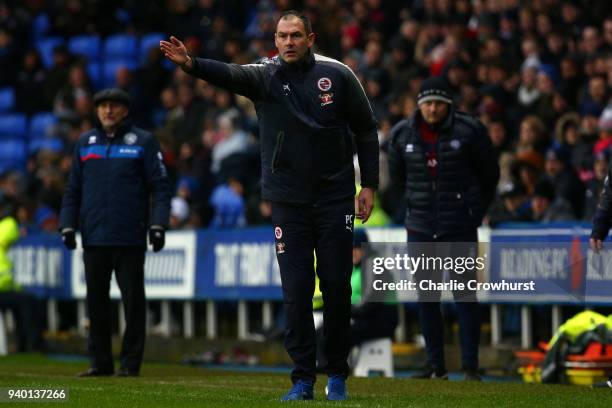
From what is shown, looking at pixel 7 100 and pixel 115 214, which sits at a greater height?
pixel 7 100

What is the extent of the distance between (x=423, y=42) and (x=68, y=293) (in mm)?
5824

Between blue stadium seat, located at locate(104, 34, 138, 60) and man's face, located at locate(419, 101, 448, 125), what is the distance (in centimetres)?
1491

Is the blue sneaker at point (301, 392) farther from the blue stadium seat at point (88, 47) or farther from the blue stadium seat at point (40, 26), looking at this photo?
the blue stadium seat at point (40, 26)

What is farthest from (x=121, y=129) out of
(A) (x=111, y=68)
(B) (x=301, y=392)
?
(A) (x=111, y=68)

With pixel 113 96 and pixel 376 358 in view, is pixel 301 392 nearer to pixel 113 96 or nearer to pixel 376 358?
pixel 113 96

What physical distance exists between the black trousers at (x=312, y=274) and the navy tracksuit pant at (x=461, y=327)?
3.00m

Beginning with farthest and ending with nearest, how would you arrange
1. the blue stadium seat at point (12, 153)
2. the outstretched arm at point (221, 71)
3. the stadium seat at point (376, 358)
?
the blue stadium seat at point (12, 153)
the stadium seat at point (376, 358)
the outstretched arm at point (221, 71)

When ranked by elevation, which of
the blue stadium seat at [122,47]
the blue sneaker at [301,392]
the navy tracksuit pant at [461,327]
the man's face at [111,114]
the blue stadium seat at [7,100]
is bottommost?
the blue sneaker at [301,392]

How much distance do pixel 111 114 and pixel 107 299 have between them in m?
1.65

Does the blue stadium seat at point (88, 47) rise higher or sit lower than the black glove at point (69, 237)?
higher

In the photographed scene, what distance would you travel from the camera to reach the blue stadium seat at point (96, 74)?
89.9 feet

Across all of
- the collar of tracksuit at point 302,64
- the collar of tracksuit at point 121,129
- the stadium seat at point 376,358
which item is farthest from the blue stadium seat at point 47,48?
the collar of tracksuit at point 302,64

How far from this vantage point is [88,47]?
91.5ft

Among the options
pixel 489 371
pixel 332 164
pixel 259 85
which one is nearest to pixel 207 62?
pixel 259 85
